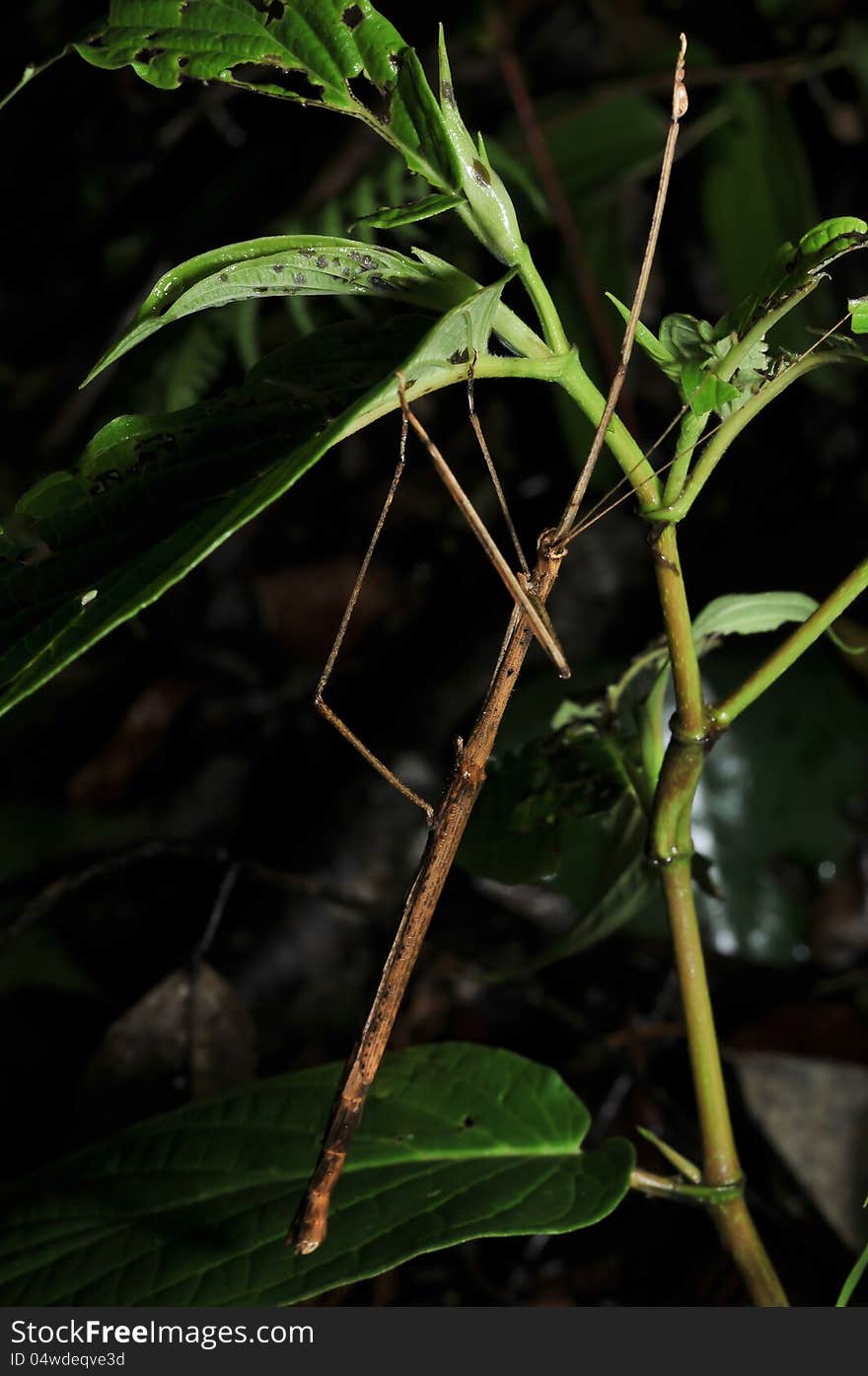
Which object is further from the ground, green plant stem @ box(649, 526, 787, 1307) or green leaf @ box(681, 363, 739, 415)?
green leaf @ box(681, 363, 739, 415)

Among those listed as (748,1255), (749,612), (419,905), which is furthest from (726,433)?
(748,1255)

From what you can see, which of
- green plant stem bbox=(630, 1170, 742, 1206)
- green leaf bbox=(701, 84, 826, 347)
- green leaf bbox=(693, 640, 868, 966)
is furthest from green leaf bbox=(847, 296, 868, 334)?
green leaf bbox=(701, 84, 826, 347)

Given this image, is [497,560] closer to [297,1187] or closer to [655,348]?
[655,348]

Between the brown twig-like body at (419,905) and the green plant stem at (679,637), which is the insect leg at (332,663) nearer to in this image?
the brown twig-like body at (419,905)

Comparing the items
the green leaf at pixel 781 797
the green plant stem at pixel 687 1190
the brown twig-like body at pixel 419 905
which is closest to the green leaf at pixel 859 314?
the brown twig-like body at pixel 419 905

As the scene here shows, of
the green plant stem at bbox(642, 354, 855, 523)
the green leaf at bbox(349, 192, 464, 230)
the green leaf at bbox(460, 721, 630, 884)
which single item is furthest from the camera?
the green leaf at bbox(460, 721, 630, 884)

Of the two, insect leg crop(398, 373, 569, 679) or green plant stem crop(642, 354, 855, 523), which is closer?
green plant stem crop(642, 354, 855, 523)

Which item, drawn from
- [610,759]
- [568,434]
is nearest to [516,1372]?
[610,759]

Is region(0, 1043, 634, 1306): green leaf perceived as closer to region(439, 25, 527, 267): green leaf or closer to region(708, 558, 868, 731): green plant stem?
region(708, 558, 868, 731): green plant stem

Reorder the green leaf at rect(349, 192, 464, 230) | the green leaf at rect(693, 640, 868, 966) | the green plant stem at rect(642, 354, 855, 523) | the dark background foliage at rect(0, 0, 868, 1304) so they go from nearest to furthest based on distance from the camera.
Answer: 1. the green leaf at rect(349, 192, 464, 230)
2. the green plant stem at rect(642, 354, 855, 523)
3. the dark background foliage at rect(0, 0, 868, 1304)
4. the green leaf at rect(693, 640, 868, 966)
